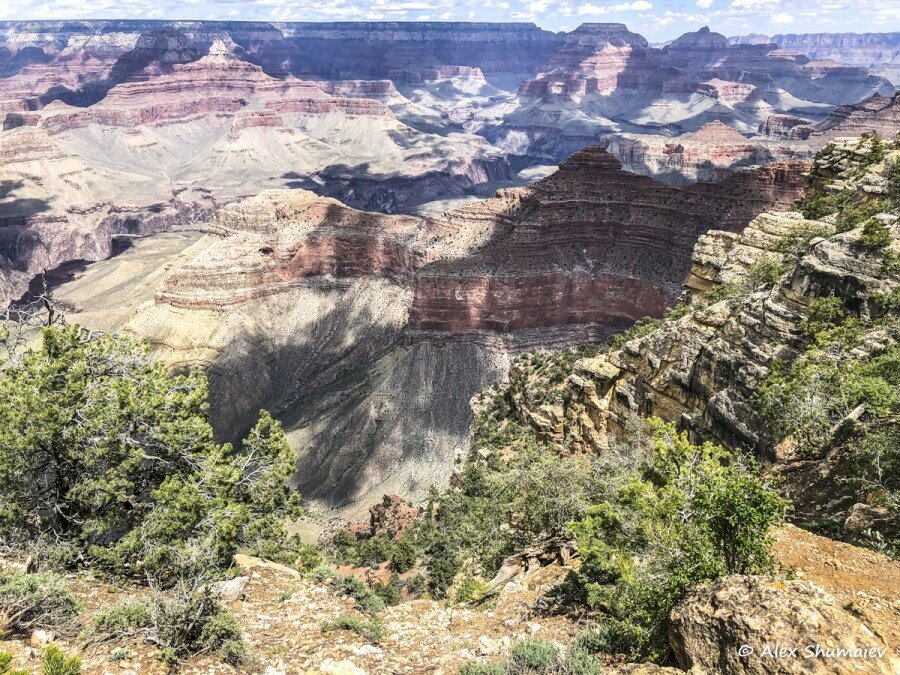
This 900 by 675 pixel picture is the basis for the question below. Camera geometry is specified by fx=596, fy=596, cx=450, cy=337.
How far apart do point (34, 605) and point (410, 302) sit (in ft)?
249

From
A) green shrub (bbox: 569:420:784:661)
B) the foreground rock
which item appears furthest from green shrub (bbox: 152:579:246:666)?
green shrub (bbox: 569:420:784:661)

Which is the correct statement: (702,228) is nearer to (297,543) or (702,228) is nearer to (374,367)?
(374,367)

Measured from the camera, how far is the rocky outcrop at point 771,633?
964cm

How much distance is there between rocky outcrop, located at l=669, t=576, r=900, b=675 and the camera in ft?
31.6

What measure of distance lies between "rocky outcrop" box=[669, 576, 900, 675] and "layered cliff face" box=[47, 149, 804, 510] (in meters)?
55.1

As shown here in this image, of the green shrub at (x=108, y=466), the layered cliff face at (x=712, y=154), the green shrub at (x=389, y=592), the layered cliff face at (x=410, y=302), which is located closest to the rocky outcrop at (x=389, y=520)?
the layered cliff face at (x=410, y=302)

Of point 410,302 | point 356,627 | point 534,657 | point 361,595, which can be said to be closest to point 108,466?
point 361,595

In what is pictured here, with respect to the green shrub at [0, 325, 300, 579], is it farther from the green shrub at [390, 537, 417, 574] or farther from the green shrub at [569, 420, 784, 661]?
the green shrub at [390, 537, 417, 574]

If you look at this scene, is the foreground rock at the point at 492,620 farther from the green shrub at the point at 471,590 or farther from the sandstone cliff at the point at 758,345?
the sandstone cliff at the point at 758,345

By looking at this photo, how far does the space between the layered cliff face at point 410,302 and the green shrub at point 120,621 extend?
51.2 metres

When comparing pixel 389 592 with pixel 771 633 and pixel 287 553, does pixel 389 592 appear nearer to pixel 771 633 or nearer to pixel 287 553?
pixel 287 553

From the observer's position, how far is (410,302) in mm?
88938

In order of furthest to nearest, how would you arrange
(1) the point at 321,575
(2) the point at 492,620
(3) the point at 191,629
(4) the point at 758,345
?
(4) the point at 758,345
(1) the point at 321,575
(2) the point at 492,620
(3) the point at 191,629

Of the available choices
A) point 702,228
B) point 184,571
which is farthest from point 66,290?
point 184,571
